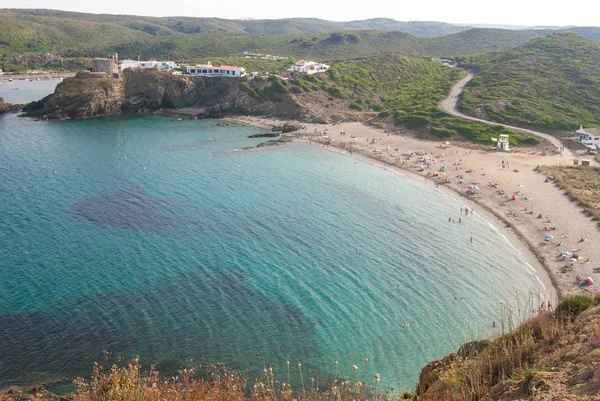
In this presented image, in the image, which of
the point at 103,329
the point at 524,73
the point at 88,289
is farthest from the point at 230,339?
the point at 524,73

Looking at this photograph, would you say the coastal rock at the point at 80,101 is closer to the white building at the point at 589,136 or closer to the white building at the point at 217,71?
the white building at the point at 217,71

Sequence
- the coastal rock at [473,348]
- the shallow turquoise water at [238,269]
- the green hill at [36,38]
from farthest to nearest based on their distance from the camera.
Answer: the green hill at [36,38], the shallow turquoise water at [238,269], the coastal rock at [473,348]

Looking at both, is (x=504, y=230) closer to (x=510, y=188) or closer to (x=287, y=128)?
(x=510, y=188)

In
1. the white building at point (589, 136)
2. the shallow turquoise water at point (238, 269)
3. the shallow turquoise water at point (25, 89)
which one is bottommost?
the shallow turquoise water at point (238, 269)

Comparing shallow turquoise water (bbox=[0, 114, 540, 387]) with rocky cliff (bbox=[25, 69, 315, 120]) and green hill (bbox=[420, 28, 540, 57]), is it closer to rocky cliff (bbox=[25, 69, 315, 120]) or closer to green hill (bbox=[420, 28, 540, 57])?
rocky cliff (bbox=[25, 69, 315, 120])

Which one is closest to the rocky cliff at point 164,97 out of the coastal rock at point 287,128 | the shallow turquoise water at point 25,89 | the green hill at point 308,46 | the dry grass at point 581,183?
the coastal rock at point 287,128

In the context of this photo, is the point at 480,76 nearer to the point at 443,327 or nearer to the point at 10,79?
the point at 443,327
